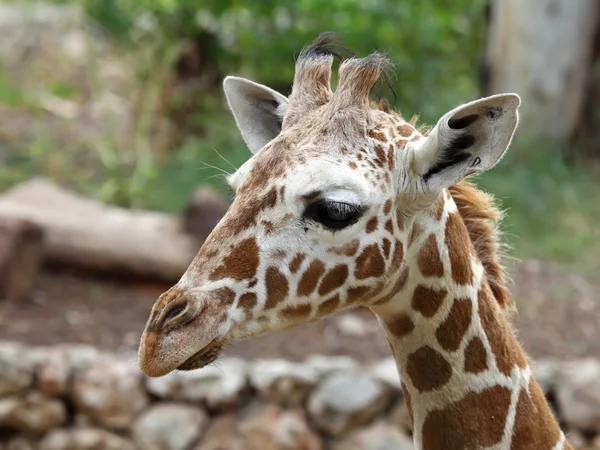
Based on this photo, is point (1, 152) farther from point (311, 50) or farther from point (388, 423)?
point (311, 50)

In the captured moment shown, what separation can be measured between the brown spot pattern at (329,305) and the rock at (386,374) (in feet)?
8.13

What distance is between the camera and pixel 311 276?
203 cm

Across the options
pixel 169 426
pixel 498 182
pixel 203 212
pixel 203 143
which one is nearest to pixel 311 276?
pixel 169 426

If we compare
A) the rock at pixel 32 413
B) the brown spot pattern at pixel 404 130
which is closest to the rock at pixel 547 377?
the rock at pixel 32 413

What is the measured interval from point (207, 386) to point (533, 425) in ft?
8.89

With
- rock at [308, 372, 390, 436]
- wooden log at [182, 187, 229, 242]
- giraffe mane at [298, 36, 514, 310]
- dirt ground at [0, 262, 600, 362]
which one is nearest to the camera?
giraffe mane at [298, 36, 514, 310]

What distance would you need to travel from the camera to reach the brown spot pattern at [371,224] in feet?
6.68

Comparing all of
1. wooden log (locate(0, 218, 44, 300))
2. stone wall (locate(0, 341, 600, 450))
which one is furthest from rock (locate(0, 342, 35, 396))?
wooden log (locate(0, 218, 44, 300))

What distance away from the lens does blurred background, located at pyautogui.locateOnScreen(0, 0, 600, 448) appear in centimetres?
545

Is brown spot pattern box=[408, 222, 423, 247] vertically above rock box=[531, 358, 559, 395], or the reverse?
brown spot pattern box=[408, 222, 423, 247]

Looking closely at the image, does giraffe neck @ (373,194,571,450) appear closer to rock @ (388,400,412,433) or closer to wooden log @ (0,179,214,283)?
rock @ (388,400,412,433)

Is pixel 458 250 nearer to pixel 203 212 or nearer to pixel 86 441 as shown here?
pixel 86 441

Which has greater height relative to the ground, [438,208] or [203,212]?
[438,208]

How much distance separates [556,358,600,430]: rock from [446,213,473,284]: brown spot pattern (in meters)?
2.80
